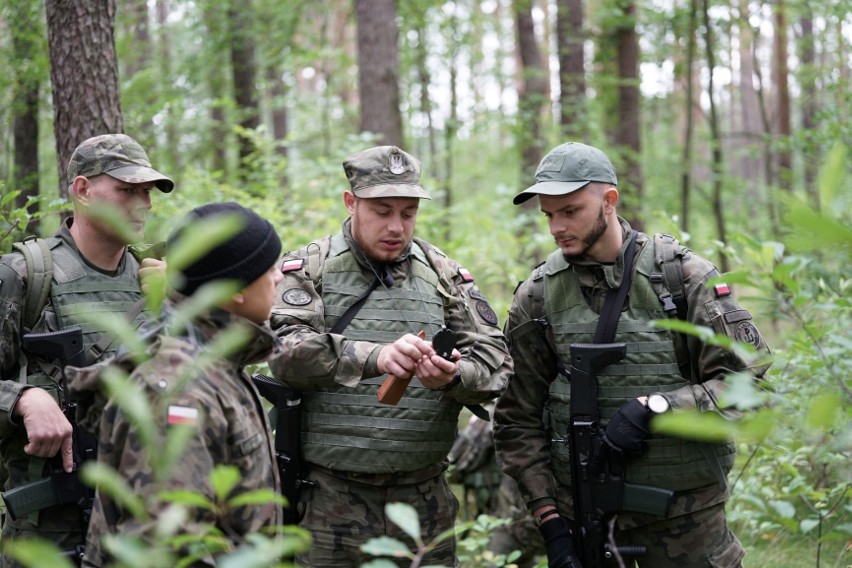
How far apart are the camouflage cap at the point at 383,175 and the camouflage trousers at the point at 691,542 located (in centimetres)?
165

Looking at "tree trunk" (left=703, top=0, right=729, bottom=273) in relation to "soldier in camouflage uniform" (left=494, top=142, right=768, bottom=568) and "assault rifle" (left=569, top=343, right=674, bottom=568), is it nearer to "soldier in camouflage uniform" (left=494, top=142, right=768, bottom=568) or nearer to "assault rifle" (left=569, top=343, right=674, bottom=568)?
"soldier in camouflage uniform" (left=494, top=142, right=768, bottom=568)

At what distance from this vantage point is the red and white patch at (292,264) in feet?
10.9

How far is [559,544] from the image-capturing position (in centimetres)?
325

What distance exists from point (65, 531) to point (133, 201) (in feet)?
4.31

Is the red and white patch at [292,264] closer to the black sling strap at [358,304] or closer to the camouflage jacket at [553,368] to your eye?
the black sling strap at [358,304]

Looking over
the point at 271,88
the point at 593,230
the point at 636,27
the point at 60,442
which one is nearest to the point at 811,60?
the point at 636,27

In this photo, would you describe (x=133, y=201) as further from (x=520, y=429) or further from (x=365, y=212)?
(x=520, y=429)

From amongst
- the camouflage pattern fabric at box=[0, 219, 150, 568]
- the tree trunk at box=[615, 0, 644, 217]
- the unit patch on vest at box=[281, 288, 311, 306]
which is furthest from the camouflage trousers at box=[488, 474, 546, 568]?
the tree trunk at box=[615, 0, 644, 217]

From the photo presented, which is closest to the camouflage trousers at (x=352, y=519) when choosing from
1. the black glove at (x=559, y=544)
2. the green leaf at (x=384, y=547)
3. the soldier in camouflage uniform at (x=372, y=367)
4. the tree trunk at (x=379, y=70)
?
the soldier in camouflage uniform at (x=372, y=367)

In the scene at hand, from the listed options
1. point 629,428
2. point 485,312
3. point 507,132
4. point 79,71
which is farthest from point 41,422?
point 507,132

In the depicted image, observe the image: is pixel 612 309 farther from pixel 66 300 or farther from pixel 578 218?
pixel 66 300

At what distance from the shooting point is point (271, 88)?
45.2 feet

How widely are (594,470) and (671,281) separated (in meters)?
0.82

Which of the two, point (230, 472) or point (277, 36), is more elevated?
point (277, 36)
